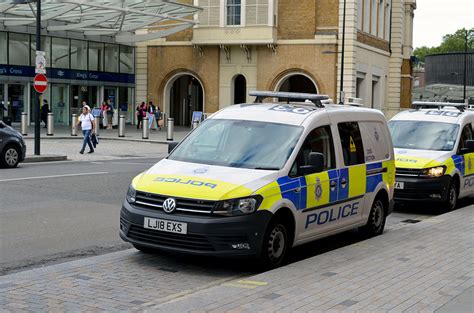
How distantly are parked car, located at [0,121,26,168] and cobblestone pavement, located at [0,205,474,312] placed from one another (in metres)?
11.0

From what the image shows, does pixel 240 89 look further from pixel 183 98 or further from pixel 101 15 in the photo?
pixel 101 15

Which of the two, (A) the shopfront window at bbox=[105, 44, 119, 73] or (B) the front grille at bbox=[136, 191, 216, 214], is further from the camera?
(A) the shopfront window at bbox=[105, 44, 119, 73]

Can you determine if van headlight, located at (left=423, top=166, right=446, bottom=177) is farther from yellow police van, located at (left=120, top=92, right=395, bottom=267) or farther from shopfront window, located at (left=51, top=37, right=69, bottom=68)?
shopfront window, located at (left=51, top=37, right=69, bottom=68)

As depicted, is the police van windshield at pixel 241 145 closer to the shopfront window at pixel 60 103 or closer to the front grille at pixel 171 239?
the front grille at pixel 171 239

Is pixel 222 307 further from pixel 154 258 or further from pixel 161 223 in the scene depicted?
pixel 154 258

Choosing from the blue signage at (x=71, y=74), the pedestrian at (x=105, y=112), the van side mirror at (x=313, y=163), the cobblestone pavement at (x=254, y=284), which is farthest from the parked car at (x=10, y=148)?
the pedestrian at (x=105, y=112)

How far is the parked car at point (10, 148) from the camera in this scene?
18375mm

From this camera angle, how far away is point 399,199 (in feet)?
42.6

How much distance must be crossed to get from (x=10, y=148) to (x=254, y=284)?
13.4m

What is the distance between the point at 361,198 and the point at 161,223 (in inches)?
125

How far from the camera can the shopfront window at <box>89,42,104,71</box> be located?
44.3 meters

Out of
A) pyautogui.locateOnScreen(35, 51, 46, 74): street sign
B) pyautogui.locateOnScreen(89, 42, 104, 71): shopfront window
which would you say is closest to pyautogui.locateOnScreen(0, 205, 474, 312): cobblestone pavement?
pyautogui.locateOnScreen(35, 51, 46, 74): street sign

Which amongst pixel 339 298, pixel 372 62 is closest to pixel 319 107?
pixel 339 298

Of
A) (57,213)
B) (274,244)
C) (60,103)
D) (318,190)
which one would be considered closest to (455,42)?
(60,103)
